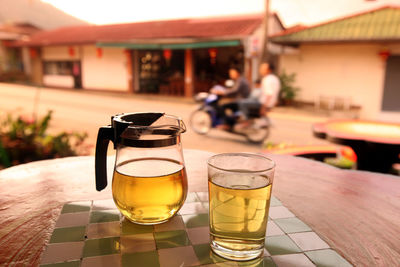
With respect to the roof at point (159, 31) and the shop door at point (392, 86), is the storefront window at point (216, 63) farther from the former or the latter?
the shop door at point (392, 86)

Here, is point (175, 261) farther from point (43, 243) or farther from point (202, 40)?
point (202, 40)

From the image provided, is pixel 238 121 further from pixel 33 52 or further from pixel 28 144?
pixel 33 52

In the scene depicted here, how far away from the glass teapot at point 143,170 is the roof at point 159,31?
11365 millimetres

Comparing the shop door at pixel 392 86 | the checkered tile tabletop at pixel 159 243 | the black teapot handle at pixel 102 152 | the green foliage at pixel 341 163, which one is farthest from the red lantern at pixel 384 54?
the black teapot handle at pixel 102 152

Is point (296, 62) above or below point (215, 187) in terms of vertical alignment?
above

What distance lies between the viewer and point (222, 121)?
645cm

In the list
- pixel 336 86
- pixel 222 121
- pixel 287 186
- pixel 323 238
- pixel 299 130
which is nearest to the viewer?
pixel 323 238

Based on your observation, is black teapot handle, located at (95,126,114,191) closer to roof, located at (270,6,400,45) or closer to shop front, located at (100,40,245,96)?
roof, located at (270,6,400,45)

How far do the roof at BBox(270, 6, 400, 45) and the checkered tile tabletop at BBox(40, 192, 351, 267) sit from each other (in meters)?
9.86

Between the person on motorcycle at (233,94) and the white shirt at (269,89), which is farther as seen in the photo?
the person on motorcycle at (233,94)

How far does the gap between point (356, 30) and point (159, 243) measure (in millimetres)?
10702

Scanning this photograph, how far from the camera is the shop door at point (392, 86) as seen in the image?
1004 cm

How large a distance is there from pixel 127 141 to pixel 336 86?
11.2 metres

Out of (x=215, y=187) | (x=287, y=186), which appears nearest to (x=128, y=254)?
(x=215, y=187)
